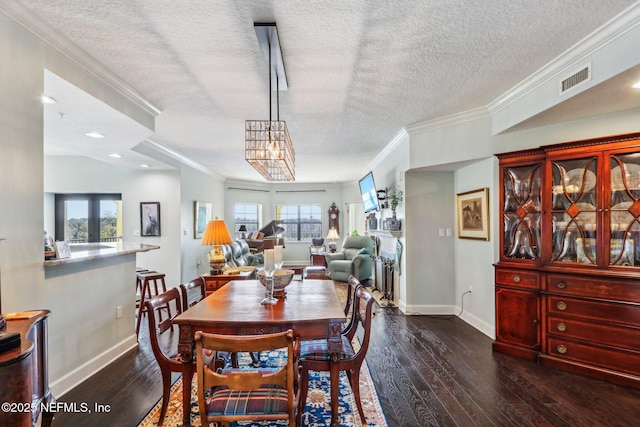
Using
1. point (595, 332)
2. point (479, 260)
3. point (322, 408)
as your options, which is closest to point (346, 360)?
point (322, 408)

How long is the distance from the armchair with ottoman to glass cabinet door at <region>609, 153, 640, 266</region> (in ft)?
15.1

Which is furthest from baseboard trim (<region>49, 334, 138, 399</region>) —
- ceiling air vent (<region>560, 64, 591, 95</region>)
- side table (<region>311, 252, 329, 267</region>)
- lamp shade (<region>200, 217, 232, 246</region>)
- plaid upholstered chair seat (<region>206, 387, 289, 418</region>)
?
side table (<region>311, 252, 329, 267</region>)

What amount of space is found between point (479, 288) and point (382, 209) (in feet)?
7.85

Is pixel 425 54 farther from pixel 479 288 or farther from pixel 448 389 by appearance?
pixel 479 288

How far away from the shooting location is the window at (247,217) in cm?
947

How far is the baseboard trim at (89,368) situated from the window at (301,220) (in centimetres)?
692

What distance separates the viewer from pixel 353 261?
6949mm

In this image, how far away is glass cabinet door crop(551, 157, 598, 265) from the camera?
283cm

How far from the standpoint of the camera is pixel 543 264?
304cm

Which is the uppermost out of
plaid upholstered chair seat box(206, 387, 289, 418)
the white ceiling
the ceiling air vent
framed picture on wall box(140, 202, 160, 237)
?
the white ceiling

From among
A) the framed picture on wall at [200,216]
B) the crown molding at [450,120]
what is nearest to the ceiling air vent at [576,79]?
the crown molding at [450,120]

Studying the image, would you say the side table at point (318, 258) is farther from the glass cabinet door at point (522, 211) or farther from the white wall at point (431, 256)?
the glass cabinet door at point (522, 211)

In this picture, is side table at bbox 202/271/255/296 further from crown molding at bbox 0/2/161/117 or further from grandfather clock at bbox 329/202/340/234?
grandfather clock at bbox 329/202/340/234

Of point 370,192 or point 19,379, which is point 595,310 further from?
point 370,192
